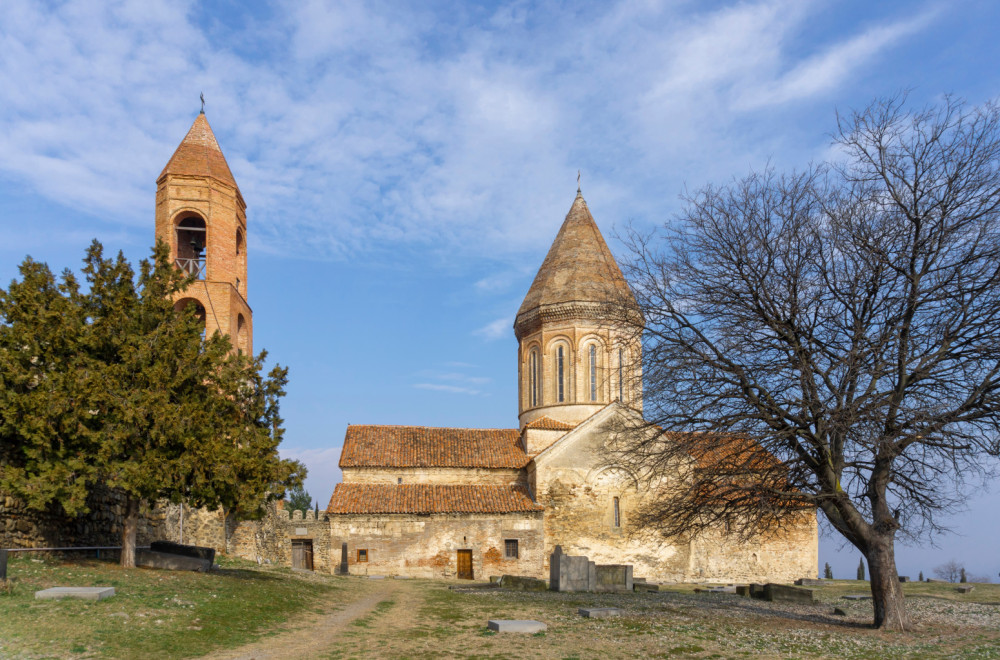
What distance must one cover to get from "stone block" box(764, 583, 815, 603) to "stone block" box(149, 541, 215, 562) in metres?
13.3

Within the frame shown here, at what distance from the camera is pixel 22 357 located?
Result: 47.4 feet

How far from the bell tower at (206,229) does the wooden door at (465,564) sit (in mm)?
10674

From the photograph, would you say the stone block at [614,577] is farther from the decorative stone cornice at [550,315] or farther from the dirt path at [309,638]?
the decorative stone cornice at [550,315]

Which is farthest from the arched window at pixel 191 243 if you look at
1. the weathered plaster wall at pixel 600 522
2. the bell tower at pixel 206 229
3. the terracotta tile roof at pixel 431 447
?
the weathered plaster wall at pixel 600 522

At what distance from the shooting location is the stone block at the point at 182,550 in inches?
672

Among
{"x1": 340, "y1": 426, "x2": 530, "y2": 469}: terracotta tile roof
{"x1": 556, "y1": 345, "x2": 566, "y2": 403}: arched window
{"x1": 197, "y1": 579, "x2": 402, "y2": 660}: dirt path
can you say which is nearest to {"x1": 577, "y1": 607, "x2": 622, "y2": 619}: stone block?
{"x1": 197, "y1": 579, "x2": 402, "y2": 660}: dirt path

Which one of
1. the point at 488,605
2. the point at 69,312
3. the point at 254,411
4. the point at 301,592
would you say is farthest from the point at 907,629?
the point at 69,312

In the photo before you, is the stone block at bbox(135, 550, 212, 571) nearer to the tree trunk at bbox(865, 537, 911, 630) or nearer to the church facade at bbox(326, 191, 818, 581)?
the church facade at bbox(326, 191, 818, 581)

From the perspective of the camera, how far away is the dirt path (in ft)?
30.1

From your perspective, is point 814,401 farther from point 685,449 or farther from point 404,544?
point 404,544

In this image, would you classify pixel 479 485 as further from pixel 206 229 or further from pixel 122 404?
pixel 122 404

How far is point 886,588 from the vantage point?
476 inches

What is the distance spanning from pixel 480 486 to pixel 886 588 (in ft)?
60.8

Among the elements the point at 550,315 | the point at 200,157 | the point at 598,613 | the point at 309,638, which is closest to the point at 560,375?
the point at 550,315
